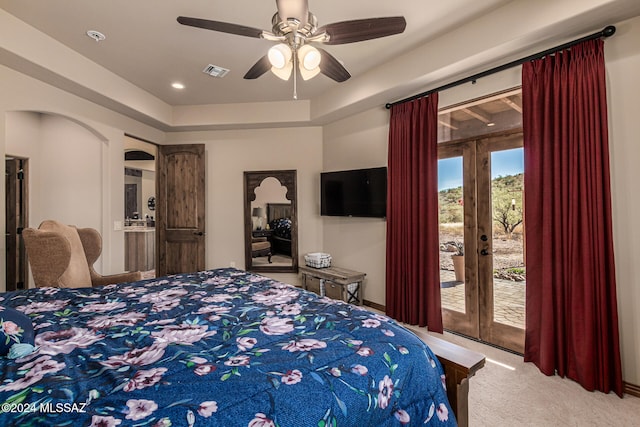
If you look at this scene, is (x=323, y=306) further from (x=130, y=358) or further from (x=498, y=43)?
(x=498, y=43)

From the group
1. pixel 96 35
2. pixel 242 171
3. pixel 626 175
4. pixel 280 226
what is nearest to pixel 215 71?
pixel 96 35

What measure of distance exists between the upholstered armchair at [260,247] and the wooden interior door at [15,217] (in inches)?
121

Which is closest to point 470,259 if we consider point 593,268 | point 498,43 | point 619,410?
point 593,268

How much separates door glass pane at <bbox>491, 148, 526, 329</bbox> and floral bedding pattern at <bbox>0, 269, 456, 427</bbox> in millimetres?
1975

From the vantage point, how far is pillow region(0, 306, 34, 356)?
1137 mm

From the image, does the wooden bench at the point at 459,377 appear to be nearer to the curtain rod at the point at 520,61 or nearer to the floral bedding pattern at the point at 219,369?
the floral bedding pattern at the point at 219,369

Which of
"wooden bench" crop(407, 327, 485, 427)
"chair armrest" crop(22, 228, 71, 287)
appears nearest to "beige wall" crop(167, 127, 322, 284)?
"chair armrest" crop(22, 228, 71, 287)

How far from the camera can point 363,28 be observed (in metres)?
1.98

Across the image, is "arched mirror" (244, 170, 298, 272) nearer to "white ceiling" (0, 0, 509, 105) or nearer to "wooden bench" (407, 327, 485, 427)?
"white ceiling" (0, 0, 509, 105)

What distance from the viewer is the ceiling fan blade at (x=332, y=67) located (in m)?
2.29

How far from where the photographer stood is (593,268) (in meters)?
2.20

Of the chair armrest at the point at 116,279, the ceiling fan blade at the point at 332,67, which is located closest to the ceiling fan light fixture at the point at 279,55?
the ceiling fan blade at the point at 332,67

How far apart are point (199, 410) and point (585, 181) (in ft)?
8.90

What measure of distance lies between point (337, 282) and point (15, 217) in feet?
14.8
